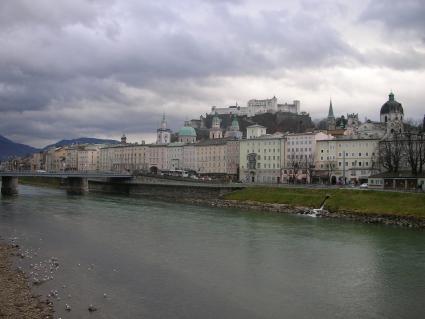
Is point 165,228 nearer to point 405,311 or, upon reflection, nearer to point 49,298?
point 49,298

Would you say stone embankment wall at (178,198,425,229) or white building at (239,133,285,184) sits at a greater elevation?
white building at (239,133,285,184)

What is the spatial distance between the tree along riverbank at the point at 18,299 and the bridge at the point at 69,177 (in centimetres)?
7018

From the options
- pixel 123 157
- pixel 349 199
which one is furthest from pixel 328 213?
pixel 123 157

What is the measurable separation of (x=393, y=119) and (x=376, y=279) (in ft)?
275

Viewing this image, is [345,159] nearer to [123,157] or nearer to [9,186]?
[9,186]

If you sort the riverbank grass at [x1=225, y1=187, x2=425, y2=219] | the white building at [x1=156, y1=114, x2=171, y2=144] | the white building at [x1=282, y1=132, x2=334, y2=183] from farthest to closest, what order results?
the white building at [x1=156, y1=114, x2=171, y2=144] < the white building at [x1=282, y1=132, x2=334, y2=183] < the riverbank grass at [x1=225, y1=187, x2=425, y2=219]

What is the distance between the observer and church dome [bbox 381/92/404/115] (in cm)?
10738

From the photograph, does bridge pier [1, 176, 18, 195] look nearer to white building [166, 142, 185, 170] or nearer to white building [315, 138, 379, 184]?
white building [166, 142, 185, 170]

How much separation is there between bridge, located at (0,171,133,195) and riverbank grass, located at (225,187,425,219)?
38.7 metres

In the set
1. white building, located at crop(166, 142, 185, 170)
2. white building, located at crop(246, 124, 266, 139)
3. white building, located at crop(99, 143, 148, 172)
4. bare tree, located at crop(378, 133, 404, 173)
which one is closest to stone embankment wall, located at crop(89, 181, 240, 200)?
bare tree, located at crop(378, 133, 404, 173)

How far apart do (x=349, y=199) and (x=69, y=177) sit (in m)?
65.5

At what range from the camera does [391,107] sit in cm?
10762

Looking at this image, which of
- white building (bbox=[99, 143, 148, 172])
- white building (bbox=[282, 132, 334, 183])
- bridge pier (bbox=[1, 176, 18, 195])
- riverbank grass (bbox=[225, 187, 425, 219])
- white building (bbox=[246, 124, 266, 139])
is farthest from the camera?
white building (bbox=[99, 143, 148, 172])

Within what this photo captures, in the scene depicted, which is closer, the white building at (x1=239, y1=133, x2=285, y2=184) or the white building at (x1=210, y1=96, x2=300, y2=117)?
the white building at (x1=239, y1=133, x2=285, y2=184)
